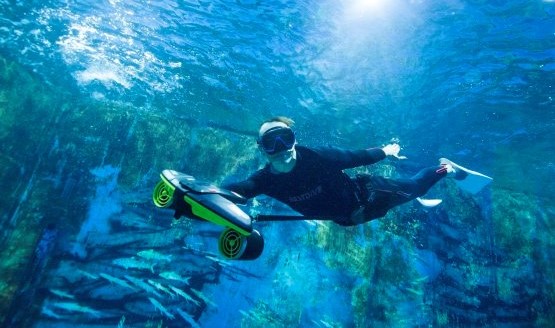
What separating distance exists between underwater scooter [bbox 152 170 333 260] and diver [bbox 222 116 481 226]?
3.51ft

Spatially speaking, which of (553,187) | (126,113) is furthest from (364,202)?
(553,187)

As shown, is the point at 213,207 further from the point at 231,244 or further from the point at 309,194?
the point at 309,194

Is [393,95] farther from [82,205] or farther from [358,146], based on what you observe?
[82,205]

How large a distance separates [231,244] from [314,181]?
6.17ft

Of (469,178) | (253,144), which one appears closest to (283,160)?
(469,178)

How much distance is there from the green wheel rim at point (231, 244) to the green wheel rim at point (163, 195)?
69 cm

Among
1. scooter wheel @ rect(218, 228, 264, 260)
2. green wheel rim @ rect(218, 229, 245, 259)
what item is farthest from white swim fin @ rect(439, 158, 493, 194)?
green wheel rim @ rect(218, 229, 245, 259)

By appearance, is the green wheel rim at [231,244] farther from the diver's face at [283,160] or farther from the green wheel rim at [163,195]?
the diver's face at [283,160]

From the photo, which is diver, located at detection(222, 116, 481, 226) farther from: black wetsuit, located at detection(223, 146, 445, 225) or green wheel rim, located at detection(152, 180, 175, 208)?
green wheel rim, located at detection(152, 180, 175, 208)

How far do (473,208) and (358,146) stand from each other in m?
5.14

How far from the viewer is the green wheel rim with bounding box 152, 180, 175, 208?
9.45ft

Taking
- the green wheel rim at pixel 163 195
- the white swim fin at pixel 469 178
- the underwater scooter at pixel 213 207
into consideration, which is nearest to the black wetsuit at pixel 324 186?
the underwater scooter at pixel 213 207

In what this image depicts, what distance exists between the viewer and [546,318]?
11812 mm

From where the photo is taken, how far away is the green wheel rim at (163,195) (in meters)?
2.88
